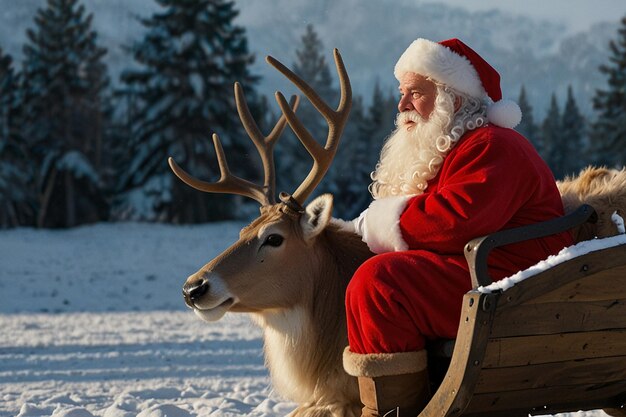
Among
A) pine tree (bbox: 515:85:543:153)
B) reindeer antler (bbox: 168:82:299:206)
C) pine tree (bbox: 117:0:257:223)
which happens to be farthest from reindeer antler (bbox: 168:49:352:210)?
pine tree (bbox: 515:85:543:153)

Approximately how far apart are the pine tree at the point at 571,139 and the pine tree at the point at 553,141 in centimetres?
24

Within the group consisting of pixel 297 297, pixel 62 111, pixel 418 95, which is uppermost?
pixel 62 111

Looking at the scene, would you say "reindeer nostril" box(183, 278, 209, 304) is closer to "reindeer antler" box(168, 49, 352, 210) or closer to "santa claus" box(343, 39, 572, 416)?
"reindeer antler" box(168, 49, 352, 210)

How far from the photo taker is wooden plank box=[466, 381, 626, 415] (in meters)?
3.62

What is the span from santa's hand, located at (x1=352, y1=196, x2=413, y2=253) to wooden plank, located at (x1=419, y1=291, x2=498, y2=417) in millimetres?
608

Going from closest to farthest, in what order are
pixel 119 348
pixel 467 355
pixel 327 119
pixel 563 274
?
pixel 467 355 → pixel 563 274 → pixel 327 119 → pixel 119 348

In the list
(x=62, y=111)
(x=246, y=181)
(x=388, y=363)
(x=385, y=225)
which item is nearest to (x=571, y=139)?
(x=62, y=111)

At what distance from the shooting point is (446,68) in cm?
426

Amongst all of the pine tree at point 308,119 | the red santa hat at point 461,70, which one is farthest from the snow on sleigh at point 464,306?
the pine tree at point 308,119

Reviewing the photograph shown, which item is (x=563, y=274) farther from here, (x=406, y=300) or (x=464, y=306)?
(x=406, y=300)

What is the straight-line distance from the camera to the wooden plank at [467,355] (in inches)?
131

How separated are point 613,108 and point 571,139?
1196cm

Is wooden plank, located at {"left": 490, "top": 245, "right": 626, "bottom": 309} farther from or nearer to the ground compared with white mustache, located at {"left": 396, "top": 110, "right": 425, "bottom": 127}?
nearer to the ground

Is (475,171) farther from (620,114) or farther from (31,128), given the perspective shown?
(620,114)
